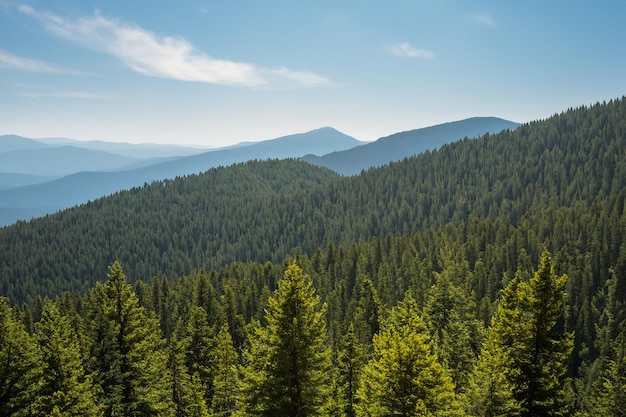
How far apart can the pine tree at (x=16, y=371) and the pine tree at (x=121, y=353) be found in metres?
3.90

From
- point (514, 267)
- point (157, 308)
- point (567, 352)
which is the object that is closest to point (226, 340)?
point (567, 352)

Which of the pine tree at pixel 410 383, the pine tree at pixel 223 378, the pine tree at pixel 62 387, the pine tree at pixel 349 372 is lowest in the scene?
the pine tree at pixel 223 378

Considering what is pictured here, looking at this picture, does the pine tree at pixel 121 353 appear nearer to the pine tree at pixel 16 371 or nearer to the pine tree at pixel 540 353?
the pine tree at pixel 16 371

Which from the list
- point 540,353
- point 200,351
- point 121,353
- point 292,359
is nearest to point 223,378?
point 200,351

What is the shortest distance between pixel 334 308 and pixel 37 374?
3156 inches

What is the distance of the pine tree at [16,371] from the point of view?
2105 cm

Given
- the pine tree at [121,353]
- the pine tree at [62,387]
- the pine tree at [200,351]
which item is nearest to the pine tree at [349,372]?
the pine tree at [121,353]

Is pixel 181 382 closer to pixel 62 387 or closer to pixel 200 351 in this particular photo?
pixel 200 351

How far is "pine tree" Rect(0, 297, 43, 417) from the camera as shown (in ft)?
69.1

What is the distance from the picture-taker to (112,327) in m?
25.4

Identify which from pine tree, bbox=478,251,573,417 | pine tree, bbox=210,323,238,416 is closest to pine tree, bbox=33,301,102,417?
pine tree, bbox=478,251,573,417

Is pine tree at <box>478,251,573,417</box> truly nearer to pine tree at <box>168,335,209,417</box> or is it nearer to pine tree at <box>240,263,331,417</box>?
pine tree at <box>240,263,331,417</box>

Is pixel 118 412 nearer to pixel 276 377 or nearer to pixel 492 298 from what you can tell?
pixel 276 377

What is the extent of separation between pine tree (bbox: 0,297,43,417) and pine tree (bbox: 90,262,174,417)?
3901 millimetres
